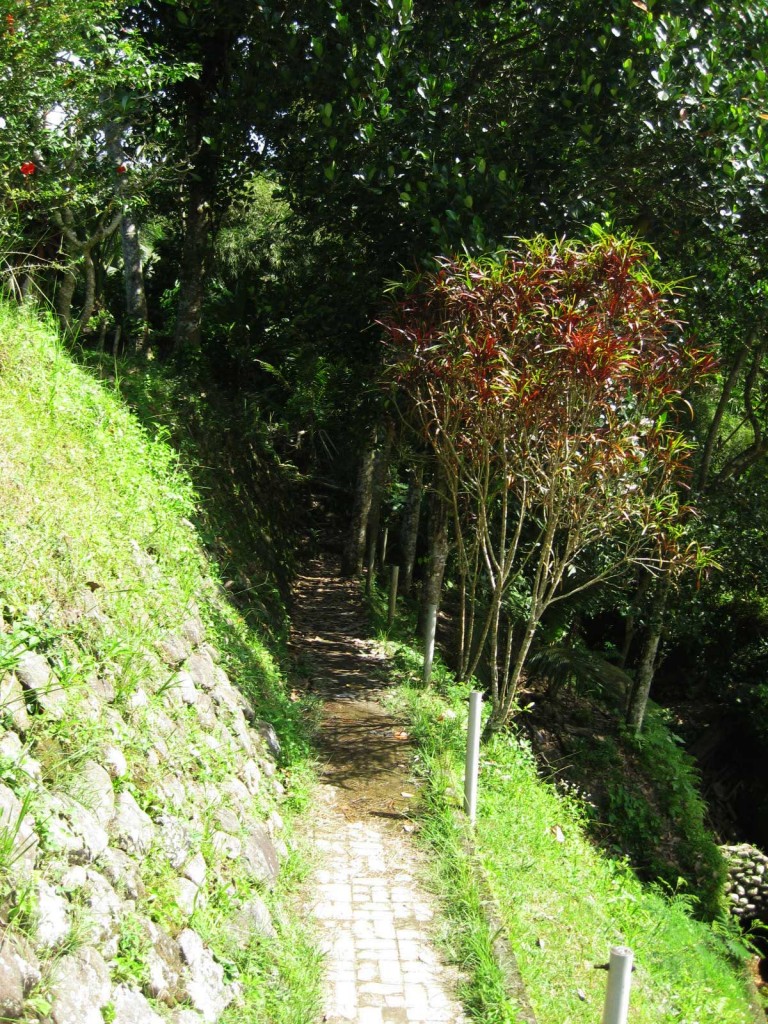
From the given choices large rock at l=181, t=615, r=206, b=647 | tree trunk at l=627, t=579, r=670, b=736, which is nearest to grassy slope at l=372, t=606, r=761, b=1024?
large rock at l=181, t=615, r=206, b=647

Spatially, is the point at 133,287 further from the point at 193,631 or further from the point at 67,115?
the point at 193,631

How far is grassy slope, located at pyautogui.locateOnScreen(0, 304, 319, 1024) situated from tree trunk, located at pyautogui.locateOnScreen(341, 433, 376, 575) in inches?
303

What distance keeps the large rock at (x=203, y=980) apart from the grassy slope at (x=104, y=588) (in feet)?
0.20

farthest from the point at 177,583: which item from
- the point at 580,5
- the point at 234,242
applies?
the point at 234,242

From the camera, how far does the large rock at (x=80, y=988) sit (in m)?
2.79

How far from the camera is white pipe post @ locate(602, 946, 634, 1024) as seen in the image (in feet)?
10.9

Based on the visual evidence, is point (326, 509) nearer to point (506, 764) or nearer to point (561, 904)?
point (506, 764)

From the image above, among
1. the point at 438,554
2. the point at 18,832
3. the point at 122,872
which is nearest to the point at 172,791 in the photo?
the point at 122,872

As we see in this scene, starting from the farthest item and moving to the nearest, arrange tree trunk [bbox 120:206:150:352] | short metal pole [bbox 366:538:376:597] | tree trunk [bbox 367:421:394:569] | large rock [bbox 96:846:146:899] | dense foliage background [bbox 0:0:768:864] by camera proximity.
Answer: tree trunk [bbox 367:421:394:569], short metal pole [bbox 366:538:376:597], tree trunk [bbox 120:206:150:352], dense foliage background [bbox 0:0:768:864], large rock [bbox 96:846:146:899]

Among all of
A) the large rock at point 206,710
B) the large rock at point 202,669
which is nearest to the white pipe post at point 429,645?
the large rock at point 202,669

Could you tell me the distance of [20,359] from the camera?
623 cm

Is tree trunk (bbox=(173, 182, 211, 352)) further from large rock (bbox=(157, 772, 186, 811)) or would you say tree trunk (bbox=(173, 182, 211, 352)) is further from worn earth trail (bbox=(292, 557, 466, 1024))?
large rock (bbox=(157, 772, 186, 811))

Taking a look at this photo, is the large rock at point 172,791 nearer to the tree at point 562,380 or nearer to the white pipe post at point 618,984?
the white pipe post at point 618,984

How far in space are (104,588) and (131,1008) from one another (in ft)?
7.61
